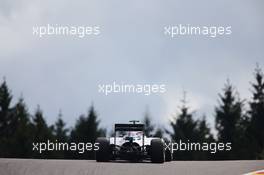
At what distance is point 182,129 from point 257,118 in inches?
387

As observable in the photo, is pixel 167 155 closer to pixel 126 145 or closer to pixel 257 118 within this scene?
pixel 126 145

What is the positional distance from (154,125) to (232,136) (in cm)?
1100

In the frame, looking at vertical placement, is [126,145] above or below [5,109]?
below

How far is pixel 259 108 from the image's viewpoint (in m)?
60.1

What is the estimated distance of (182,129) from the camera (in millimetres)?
66062

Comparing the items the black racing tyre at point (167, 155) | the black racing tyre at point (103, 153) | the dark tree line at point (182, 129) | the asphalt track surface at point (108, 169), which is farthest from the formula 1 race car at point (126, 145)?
the dark tree line at point (182, 129)

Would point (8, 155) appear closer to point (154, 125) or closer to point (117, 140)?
point (154, 125)

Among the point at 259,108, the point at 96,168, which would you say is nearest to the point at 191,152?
the point at 259,108

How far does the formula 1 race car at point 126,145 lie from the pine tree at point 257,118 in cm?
3040

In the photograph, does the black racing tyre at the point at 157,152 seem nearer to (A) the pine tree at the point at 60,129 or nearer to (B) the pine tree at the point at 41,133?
(B) the pine tree at the point at 41,133

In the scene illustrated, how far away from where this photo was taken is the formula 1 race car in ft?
75.6

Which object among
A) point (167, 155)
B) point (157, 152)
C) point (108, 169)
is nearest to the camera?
point (108, 169)

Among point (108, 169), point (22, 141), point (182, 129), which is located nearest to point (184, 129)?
point (182, 129)

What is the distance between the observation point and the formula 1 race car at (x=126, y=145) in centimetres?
2303
